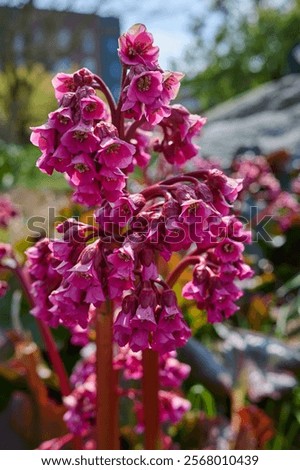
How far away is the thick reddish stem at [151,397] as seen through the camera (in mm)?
772

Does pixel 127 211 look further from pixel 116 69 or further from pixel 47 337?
pixel 116 69

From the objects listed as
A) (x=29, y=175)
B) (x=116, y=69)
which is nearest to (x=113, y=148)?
(x=116, y=69)

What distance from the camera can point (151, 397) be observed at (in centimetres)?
79

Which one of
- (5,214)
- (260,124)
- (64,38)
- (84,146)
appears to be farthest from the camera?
(64,38)

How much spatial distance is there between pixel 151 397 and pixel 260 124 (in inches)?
158

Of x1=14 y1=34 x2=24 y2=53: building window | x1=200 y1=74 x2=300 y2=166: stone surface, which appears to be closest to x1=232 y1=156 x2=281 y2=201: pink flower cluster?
x1=200 y1=74 x2=300 y2=166: stone surface

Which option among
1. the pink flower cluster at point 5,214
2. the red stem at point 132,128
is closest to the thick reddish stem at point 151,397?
the red stem at point 132,128

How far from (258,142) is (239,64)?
12.8 meters

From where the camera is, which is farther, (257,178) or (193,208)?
(257,178)

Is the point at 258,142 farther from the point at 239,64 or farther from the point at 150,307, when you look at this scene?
the point at 239,64

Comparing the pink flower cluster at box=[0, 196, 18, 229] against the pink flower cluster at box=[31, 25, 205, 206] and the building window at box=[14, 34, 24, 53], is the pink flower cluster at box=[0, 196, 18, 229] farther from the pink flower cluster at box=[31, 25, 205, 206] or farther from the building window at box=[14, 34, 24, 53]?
the building window at box=[14, 34, 24, 53]

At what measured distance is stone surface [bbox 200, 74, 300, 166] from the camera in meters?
3.92

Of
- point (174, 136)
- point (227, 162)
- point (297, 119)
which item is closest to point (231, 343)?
point (174, 136)

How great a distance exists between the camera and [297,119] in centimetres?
448
